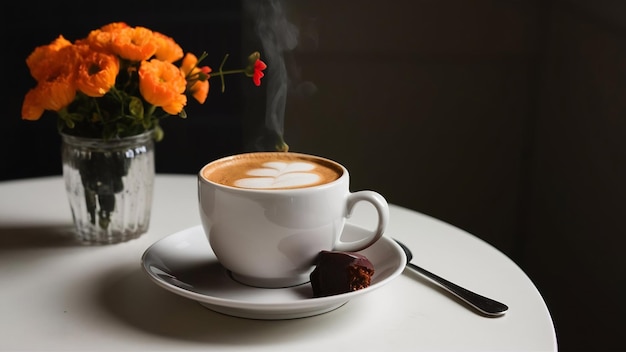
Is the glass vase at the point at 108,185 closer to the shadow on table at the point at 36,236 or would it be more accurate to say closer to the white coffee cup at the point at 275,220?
the shadow on table at the point at 36,236

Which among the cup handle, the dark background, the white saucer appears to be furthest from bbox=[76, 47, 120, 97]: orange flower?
the dark background

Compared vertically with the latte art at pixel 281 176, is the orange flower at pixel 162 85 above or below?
above

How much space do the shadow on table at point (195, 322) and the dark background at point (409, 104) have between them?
1.10m

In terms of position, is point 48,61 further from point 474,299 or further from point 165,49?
point 474,299

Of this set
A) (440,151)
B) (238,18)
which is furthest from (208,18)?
(440,151)

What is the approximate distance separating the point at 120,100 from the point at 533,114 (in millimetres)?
1291

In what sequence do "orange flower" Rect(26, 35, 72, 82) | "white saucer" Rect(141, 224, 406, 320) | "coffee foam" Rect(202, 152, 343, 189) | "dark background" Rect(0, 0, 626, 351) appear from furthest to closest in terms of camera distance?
"dark background" Rect(0, 0, 626, 351), "orange flower" Rect(26, 35, 72, 82), "coffee foam" Rect(202, 152, 343, 189), "white saucer" Rect(141, 224, 406, 320)

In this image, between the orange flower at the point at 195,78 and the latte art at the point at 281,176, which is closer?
the latte art at the point at 281,176

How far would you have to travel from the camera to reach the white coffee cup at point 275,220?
0.82 meters

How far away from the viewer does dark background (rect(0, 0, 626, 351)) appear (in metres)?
1.91

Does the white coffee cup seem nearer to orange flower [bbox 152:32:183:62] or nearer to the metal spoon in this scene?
the metal spoon

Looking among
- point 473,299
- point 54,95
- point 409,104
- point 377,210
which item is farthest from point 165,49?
point 409,104

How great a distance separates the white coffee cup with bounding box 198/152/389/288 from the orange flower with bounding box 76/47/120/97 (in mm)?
171

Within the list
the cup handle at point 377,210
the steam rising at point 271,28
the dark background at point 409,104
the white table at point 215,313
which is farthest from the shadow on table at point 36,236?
the dark background at point 409,104
